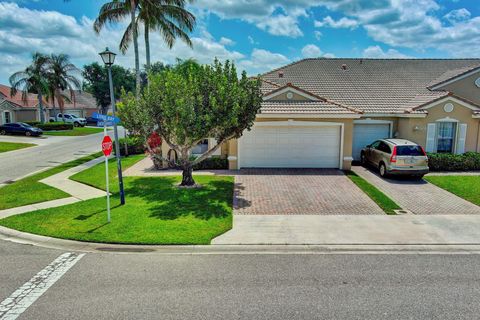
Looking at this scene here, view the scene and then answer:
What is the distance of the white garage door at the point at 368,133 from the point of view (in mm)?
18203

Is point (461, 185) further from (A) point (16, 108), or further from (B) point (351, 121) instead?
(A) point (16, 108)

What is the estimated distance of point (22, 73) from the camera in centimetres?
3831

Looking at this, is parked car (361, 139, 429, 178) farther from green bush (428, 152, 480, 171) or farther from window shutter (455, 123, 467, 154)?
window shutter (455, 123, 467, 154)

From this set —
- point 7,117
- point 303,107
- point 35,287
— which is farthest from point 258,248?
point 7,117

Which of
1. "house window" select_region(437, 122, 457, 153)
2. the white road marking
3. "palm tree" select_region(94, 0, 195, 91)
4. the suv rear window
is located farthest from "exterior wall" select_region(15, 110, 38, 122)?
"house window" select_region(437, 122, 457, 153)

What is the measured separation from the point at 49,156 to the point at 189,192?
1547 cm

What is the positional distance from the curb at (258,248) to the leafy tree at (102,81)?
187 feet

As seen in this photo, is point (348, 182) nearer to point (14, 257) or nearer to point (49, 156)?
point (14, 257)

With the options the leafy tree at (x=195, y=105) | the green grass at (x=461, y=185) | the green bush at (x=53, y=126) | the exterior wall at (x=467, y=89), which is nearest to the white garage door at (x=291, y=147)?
the leafy tree at (x=195, y=105)

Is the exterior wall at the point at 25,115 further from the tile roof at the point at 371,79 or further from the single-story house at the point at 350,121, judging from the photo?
the single-story house at the point at 350,121

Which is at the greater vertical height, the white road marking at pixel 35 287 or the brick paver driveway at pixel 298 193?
the brick paver driveway at pixel 298 193

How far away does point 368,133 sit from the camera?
18.2m

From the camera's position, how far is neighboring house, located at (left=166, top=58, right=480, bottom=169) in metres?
16.2

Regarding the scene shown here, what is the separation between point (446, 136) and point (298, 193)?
1073cm
